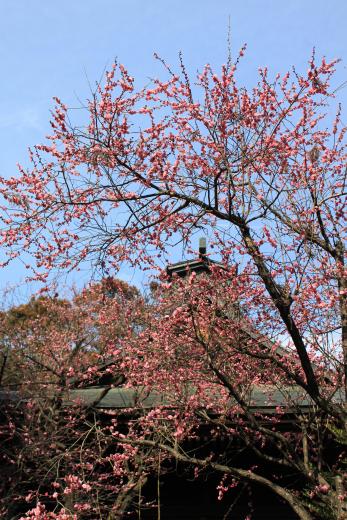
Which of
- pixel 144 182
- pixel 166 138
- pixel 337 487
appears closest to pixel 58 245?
pixel 144 182

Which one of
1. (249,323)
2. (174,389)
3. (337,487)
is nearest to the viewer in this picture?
(337,487)

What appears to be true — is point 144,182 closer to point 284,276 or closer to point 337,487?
point 284,276

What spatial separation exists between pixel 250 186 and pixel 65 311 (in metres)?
12.6

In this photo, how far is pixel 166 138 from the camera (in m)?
6.83

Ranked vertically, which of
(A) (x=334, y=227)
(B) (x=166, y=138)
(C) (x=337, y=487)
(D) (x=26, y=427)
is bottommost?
(C) (x=337, y=487)

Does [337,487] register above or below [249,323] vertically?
below

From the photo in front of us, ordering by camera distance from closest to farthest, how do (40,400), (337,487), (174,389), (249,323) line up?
(337,487) → (249,323) → (174,389) → (40,400)

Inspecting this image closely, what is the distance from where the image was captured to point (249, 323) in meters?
7.44

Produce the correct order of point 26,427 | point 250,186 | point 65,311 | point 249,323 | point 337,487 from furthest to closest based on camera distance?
point 65,311 < point 26,427 < point 249,323 < point 337,487 < point 250,186

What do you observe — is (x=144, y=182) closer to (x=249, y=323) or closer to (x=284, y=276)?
(x=284, y=276)

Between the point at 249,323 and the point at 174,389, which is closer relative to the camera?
the point at 249,323

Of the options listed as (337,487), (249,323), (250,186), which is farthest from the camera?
(249,323)

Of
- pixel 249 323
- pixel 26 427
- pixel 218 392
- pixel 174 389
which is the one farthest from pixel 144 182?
pixel 26 427

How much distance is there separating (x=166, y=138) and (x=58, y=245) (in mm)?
1829
